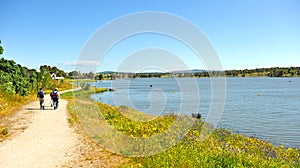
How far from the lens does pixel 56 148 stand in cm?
1008

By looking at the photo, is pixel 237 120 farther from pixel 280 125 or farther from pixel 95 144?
pixel 95 144

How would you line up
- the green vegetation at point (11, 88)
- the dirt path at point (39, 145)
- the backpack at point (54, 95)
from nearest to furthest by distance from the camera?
the dirt path at point (39, 145) < the green vegetation at point (11, 88) < the backpack at point (54, 95)

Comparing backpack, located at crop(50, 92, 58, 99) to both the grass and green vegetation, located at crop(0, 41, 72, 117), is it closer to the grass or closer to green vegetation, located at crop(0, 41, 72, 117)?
green vegetation, located at crop(0, 41, 72, 117)

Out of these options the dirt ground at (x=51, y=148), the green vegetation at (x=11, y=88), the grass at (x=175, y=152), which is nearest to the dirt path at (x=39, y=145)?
the dirt ground at (x=51, y=148)

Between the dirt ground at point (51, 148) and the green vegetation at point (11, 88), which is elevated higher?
the green vegetation at point (11, 88)

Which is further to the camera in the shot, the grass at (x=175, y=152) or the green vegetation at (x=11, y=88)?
the green vegetation at (x=11, y=88)

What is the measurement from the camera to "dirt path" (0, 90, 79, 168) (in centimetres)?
853

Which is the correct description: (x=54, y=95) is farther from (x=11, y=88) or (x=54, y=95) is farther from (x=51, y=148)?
(x=51, y=148)

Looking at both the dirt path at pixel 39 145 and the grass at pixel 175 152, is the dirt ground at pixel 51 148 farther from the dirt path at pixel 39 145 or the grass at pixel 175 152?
the grass at pixel 175 152

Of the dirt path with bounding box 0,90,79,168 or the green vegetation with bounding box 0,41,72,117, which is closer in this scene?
the dirt path with bounding box 0,90,79,168

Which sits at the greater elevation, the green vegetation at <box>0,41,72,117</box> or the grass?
the green vegetation at <box>0,41,72,117</box>

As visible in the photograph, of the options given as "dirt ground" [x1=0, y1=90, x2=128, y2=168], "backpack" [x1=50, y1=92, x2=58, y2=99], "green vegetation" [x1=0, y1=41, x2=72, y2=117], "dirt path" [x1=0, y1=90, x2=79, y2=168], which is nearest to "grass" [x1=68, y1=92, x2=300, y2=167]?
"dirt ground" [x1=0, y1=90, x2=128, y2=168]

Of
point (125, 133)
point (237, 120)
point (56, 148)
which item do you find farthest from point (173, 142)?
point (237, 120)

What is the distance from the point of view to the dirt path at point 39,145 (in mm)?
8531
